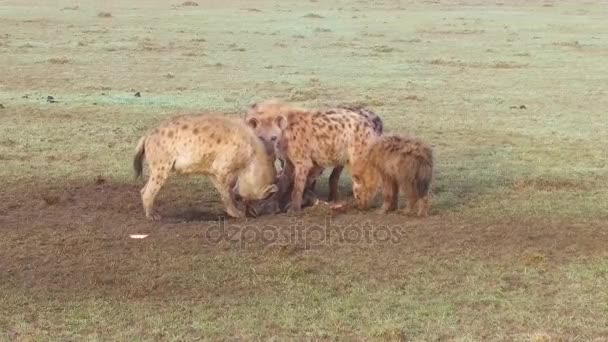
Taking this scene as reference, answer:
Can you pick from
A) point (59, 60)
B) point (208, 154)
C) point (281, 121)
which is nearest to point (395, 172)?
point (281, 121)

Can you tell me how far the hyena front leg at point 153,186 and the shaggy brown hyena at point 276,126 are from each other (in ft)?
2.89

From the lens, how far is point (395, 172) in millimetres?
7211

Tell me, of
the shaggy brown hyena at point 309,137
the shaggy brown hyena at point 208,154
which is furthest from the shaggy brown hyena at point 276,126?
the shaggy brown hyena at point 208,154

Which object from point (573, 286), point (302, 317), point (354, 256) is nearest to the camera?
point (302, 317)

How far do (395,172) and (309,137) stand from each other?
0.90 m

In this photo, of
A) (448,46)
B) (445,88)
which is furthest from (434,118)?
(448,46)

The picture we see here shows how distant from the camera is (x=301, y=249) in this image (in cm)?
630

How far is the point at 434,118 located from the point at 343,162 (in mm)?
4495

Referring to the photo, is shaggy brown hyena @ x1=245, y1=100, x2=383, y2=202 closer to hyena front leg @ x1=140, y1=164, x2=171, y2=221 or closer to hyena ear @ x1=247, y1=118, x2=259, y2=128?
hyena ear @ x1=247, y1=118, x2=259, y2=128

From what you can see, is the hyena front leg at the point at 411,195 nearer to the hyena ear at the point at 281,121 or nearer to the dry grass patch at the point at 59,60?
the hyena ear at the point at 281,121

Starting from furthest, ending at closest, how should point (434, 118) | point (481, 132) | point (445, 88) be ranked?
point (445, 88), point (434, 118), point (481, 132)

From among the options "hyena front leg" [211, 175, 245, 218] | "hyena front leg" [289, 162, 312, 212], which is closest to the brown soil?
"hyena front leg" [211, 175, 245, 218]

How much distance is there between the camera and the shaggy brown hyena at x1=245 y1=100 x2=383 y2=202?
7812 mm

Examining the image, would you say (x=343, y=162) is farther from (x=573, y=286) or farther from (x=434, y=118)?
(x=434, y=118)
